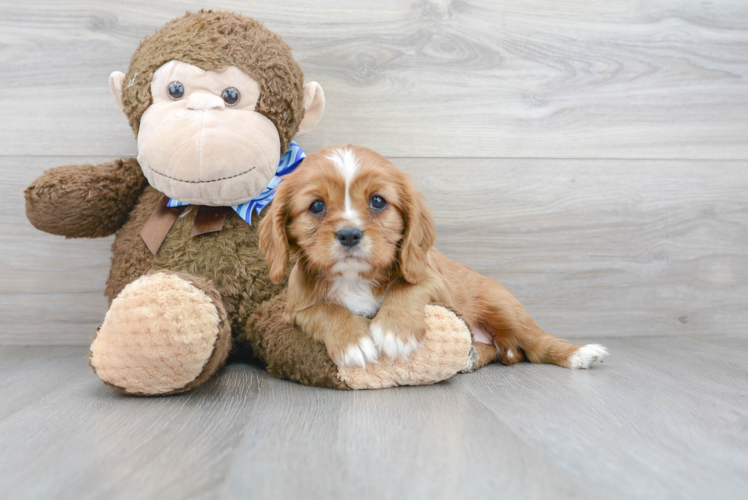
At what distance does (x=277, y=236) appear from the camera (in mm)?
1523

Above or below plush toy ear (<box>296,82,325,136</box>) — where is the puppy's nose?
below

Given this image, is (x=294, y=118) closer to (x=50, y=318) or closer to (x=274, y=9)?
(x=274, y=9)

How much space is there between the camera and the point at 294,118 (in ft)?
6.05

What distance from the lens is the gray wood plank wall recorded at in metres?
2.17

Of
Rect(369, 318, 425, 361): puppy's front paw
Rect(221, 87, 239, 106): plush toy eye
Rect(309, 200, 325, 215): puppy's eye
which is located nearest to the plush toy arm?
Rect(221, 87, 239, 106): plush toy eye

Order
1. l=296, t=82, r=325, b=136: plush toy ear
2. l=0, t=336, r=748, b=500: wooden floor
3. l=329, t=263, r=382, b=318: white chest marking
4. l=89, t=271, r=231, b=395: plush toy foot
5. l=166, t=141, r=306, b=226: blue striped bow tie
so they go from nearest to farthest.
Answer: l=0, t=336, r=748, b=500: wooden floor, l=89, t=271, r=231, b=395: plush toy foot, l=329, t=263, r=382, b=318: white chest marking, l=166, t=141, r=306, b=226: blue striped bow tie, l=296, t=82, r=325, b=136: plush toy ear

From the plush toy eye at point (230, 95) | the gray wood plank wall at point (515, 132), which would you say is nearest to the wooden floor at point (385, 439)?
the gray wood plank wall at point (515, 132)

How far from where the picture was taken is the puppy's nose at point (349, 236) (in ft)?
4.58

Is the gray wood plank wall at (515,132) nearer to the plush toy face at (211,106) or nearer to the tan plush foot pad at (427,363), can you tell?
the plush toy face at (211,106)

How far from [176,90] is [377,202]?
75cm

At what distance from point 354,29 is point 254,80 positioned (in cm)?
69

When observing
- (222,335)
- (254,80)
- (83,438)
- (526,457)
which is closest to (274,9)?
(254,80)

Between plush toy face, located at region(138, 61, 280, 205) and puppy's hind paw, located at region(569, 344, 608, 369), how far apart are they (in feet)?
3.89

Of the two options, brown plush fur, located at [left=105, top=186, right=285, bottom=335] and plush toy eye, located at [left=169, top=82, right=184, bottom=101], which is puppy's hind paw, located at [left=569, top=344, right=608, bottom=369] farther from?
plush toy eye, located at [left=169, top=82, right=184, bottom=101]
